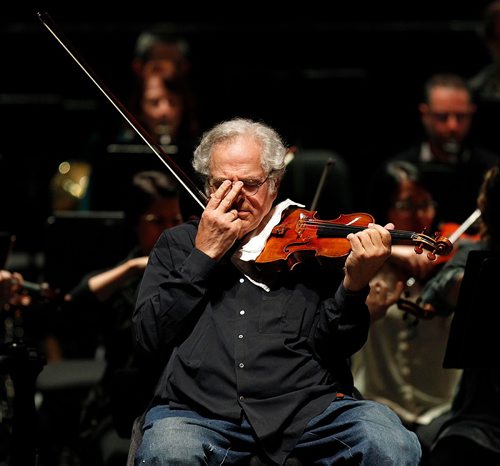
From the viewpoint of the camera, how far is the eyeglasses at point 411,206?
360 centimetres

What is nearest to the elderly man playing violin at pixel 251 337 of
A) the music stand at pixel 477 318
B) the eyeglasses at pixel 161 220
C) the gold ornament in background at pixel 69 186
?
the music stand at pixel 477 318

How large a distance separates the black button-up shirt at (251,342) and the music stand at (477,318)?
253mm

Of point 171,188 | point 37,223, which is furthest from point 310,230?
point 37,223

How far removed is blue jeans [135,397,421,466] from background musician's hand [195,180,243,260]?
45 centimetres

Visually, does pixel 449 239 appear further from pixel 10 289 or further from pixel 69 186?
pixel 69 186

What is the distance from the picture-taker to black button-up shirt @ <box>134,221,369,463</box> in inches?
104

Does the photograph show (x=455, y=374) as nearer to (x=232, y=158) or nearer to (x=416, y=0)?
(x=232, y=158)

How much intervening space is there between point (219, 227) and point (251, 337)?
0.31 meters

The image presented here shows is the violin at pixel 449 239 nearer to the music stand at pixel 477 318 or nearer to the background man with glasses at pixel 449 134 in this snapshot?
the music stand at pixel 477 318

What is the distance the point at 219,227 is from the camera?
2.71m

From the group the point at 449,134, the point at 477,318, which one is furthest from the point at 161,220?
the point at 449,134

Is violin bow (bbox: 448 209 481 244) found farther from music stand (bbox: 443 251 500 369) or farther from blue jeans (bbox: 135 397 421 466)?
blue jeans (bbox: 135 397 421 466)

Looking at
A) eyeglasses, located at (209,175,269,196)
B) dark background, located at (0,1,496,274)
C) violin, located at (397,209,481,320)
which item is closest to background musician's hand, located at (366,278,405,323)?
violin, located at (397,209,481,320)

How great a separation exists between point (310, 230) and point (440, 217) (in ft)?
3.95
